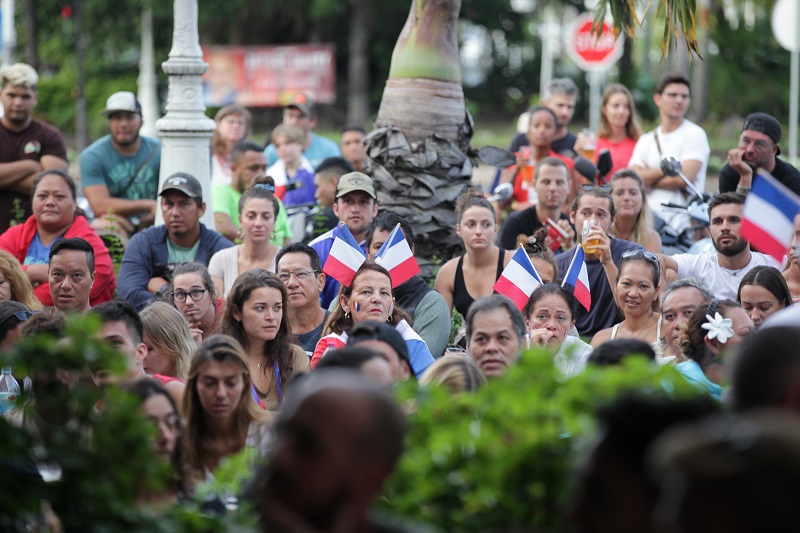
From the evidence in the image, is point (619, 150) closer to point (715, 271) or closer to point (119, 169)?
point (715, 271)

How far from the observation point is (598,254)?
9.05m

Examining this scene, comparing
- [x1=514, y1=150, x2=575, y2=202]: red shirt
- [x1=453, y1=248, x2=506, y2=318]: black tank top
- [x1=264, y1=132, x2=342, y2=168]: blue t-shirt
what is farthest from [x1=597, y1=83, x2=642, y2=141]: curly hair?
[x1=453, y1=248, x2=506, y2=318]: black tank top

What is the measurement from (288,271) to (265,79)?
2580 centimetres

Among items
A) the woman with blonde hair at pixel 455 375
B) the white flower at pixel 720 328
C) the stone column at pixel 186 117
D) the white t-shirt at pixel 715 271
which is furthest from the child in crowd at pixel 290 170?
the woman with blonde hair at pixel 455 375

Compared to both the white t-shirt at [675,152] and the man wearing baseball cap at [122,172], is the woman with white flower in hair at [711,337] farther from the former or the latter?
the man wearing baseball cap at [122,172]

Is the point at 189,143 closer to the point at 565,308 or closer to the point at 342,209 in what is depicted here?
the point at 342,209

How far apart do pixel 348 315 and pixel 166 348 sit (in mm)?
1311

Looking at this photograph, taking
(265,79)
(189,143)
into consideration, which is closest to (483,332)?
(189,143)

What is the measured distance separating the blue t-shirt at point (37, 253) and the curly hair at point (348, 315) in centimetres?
249

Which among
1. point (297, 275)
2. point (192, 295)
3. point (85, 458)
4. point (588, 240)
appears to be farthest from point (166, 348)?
point (85, 458)

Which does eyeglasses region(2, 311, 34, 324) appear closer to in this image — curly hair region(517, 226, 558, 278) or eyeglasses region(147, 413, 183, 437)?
eyeglasses region(147, 413, 183, 437)

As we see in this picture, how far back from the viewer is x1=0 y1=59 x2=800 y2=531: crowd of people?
2.86 metres

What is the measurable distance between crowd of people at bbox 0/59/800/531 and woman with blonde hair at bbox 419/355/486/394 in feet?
0.04

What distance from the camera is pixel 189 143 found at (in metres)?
10.4
